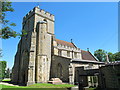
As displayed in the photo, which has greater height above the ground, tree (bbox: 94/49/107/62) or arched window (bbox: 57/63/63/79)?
tree (bbox: 94/49/107/62)

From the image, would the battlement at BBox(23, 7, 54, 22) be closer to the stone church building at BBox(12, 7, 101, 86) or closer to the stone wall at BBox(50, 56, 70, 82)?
the stone church building at BBox(12, 7, 101, 86)

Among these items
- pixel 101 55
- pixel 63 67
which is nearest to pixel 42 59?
pixel 63 67

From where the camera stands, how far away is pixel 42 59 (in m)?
23.3

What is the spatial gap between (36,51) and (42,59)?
8.58 ft

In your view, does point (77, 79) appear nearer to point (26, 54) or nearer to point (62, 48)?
point (62, 48)

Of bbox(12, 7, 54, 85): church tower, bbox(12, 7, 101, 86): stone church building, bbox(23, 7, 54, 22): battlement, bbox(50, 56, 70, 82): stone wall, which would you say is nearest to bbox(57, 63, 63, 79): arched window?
bbox(12, 7, 101, 86): stone church building

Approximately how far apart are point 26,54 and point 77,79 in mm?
13299

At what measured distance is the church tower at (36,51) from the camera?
73.3 ft

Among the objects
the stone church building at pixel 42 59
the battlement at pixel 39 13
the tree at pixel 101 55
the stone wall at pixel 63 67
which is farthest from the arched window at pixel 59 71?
the tree at pixel 101 55

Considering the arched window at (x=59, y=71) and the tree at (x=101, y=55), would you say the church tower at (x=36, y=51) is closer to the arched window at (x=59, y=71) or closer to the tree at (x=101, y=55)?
the arched window at (x=59, y=71)

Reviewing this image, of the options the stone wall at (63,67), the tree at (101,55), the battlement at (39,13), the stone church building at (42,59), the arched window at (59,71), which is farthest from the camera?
the tree at (101,55)

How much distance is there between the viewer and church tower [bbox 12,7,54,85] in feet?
73.3

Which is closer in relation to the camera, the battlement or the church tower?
the church tower

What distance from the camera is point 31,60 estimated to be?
22516mm
